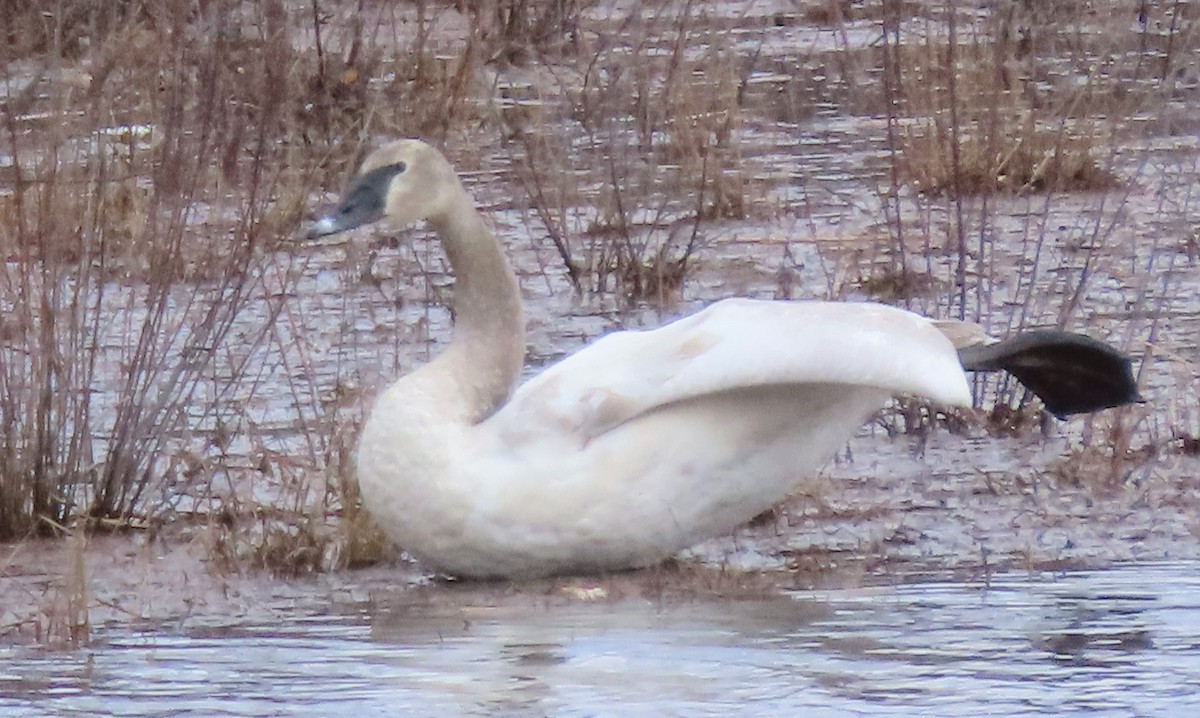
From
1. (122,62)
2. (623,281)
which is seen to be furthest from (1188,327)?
(122,62)

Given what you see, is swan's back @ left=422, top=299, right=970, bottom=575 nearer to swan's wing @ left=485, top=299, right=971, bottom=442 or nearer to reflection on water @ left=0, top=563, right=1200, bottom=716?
swan's wing @ left=485, top=299, right=971, bottom=442

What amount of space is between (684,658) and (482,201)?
213 inches

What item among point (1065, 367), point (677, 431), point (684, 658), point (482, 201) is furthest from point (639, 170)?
point (684, 658)

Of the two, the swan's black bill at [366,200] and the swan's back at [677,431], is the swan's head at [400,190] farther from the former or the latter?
the swan's back at [677,431]

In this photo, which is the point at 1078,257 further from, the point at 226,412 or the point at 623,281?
the point at 226,412

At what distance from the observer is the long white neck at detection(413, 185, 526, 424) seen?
5930 mm

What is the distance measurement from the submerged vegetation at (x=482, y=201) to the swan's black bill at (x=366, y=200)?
0.68 feet

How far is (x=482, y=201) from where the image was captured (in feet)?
33.4

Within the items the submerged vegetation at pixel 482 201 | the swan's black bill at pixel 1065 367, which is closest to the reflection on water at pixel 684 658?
the swan's black bill at pixel 1065 367

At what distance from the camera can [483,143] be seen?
1150 centimetres

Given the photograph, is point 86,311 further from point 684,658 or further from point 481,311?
point 684,658

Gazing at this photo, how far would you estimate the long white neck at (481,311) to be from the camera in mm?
5930

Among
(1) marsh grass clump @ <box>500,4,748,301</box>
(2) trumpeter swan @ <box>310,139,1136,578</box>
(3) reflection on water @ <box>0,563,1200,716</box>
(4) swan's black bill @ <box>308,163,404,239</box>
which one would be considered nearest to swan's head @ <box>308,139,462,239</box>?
(4) swan's black bill @ <box>308,163,404,239</box>

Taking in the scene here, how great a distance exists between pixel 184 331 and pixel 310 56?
3822mm
